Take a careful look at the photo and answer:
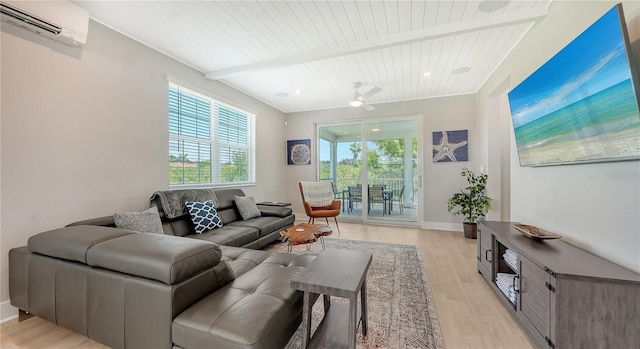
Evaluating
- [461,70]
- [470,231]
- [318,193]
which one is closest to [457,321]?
[470,231]

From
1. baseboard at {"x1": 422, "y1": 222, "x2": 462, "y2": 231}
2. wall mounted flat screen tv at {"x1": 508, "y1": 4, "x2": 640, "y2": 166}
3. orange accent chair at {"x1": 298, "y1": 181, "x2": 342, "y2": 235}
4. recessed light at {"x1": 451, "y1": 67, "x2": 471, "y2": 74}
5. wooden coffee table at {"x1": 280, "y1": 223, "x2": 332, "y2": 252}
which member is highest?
recessed light at {"x1": 451, "y1": 67, "x2": 471, "y2": 74}

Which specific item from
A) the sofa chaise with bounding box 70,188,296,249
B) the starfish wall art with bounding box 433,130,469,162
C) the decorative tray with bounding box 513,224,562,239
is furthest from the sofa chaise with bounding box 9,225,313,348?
the starfish wall art with bounding box 433,130,469,162

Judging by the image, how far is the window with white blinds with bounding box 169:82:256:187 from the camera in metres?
3.23

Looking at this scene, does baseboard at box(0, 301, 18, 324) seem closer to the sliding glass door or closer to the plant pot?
the sliding glass door

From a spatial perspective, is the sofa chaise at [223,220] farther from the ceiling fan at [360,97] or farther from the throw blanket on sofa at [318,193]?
the ceiling fan at [360,97]

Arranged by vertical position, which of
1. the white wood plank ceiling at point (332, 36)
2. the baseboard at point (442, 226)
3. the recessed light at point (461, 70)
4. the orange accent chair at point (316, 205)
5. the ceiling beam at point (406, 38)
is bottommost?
the baseboard at point (442, 226)

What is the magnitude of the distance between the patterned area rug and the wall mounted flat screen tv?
5.18 feet

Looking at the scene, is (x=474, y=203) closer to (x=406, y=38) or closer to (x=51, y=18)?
(x=406, y=38)

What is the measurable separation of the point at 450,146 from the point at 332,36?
10.9 feet

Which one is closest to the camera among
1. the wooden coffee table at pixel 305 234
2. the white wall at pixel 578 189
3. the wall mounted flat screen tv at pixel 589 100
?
the wall mounted flat screen tv at pixel 589 100

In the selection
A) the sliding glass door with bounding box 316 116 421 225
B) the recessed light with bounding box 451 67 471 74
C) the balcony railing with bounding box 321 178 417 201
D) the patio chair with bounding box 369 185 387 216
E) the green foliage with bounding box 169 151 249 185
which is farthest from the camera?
the patio chair with bounding box 369 185 387 216

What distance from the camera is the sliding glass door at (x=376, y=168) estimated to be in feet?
16.8

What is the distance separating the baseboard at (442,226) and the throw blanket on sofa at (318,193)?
6.69 feet

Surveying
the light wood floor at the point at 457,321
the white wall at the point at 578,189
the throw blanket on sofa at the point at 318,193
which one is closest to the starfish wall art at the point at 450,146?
the white wall at the point at 578,189
